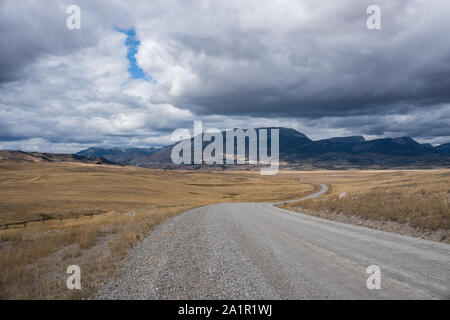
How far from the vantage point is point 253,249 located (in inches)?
426

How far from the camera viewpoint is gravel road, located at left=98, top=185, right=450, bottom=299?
6508mm

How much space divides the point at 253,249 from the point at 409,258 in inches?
214

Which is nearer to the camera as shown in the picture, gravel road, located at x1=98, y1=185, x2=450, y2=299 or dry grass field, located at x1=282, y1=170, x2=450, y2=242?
gravel road, located at x1=98, y1=185, x2=450, y2=299

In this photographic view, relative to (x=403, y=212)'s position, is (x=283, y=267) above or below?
below

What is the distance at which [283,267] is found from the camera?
8320 millimetres

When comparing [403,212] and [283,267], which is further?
[403,212]

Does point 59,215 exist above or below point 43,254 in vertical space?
below

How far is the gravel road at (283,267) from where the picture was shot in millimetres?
6508

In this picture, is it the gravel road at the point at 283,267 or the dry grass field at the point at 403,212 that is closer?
the gravel road at the point at 283,267
